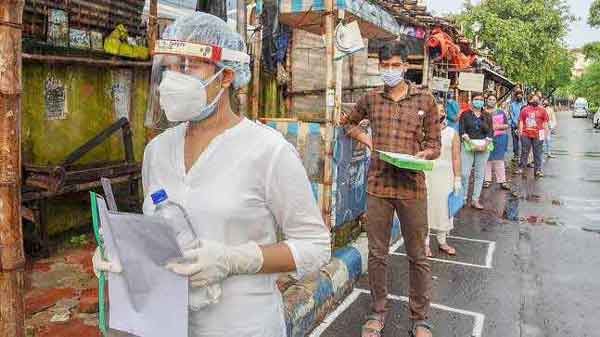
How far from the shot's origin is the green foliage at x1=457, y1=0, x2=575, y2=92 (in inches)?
1096

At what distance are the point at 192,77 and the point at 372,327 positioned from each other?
3014 mm

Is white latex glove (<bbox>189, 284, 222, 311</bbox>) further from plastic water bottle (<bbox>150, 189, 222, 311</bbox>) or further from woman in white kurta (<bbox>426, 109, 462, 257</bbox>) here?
woman in white kurta (<bbox>426, 109, 462, 257</bbox>)

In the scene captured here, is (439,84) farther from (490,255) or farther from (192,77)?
(192,77)

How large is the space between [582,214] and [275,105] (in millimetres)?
5721

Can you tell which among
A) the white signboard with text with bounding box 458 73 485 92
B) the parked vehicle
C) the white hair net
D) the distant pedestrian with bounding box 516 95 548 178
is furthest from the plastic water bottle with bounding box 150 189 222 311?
the parked vehicle

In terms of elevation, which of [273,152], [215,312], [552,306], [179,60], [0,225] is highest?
[179,60]

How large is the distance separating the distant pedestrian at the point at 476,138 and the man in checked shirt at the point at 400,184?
509cm

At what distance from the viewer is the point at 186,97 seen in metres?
1.74

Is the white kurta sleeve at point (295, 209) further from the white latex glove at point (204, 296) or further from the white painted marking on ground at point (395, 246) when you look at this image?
the white painted marking on ground at point (395, 246)

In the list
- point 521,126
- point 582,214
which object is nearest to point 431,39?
point 521,126

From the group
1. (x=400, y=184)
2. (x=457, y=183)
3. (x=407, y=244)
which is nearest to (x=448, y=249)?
(x=457, y=183)

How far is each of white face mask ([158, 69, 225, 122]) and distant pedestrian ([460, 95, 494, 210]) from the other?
7.67 metres

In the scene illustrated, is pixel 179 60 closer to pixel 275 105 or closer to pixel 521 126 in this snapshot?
pixel 275 105

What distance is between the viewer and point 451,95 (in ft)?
55.7
